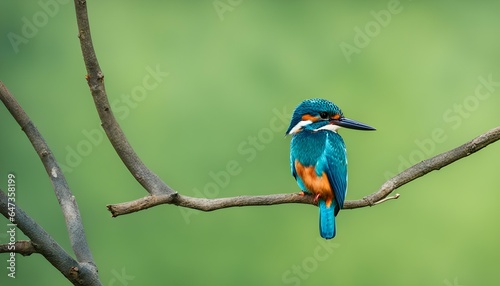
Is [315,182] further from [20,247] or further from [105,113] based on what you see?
[20,247]

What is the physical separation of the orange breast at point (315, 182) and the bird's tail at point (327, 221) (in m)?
0.02

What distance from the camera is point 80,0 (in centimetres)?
115

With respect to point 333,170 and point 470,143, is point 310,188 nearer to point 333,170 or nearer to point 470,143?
point 333,170

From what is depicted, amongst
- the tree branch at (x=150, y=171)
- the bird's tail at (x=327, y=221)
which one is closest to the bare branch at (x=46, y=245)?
the tree branch at (x=150, y=171)

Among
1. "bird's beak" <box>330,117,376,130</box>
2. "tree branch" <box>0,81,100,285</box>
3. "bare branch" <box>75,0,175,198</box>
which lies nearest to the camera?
"bare branch" <box>75,0,175,198</box>

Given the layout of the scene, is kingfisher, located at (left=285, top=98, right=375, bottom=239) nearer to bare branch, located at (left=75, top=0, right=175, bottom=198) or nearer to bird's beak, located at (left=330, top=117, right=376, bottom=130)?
bird's beak, located at (left=330, top=117, right=376, bottom=130)

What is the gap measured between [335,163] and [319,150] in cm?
5

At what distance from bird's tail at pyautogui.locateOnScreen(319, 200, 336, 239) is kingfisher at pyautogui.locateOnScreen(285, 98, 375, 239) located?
1 centimetres

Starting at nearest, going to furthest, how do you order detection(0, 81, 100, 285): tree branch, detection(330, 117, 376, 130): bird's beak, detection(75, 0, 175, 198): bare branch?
detection(75, 0, 175, 198): bare branch → detection(0, 81, 100, 285): tree branch → detection(330, 117, 376, 130): bird's beak

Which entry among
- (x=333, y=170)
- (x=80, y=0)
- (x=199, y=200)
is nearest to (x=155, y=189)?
(x=199, y=200)

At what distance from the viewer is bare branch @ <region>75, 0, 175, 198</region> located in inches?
45.7

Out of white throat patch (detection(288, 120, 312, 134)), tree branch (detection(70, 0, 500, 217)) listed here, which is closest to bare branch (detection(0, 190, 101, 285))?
tree branch (detection(70, 0, 500, 217))

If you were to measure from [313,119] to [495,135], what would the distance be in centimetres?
45

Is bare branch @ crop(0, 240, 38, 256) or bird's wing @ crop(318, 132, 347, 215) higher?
bare branch @ crop(0, 240, 38, 256)
